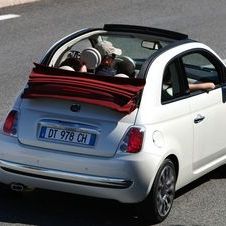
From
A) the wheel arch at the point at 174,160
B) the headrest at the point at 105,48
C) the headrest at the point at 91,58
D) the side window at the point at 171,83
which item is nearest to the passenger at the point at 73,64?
the headrest at the point at 91,58

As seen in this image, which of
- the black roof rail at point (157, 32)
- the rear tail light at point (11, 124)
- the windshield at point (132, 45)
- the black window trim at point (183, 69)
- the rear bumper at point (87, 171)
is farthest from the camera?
the windshield at point (132, 45)

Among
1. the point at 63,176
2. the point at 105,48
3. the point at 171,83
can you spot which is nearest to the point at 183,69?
the point at 171,83

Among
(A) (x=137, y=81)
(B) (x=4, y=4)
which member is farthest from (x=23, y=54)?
(A) (x=137, y=81)

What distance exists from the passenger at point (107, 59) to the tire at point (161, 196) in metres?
1.19

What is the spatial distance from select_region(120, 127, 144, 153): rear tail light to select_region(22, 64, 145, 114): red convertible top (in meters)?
0.17

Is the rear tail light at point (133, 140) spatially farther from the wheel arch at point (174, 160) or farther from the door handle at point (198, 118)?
the door handle at point (198, 118)

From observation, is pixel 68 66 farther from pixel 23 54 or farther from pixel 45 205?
pixel 23 54

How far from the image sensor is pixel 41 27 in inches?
704

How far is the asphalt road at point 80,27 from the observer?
7.26m

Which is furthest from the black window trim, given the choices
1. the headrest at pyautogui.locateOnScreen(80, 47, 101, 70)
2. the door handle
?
the headrest at pyautogui.locateOnScreen(80, 47, 101, 70)

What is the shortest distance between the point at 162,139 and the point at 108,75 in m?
0.94

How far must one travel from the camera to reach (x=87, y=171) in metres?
6.84

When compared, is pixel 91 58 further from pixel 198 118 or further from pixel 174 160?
pixel 174 160

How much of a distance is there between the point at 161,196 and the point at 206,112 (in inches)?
43.2
